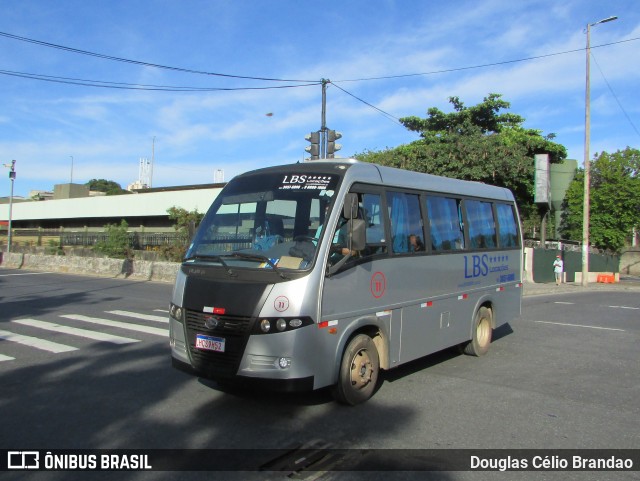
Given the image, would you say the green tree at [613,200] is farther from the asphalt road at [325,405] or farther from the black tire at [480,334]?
the black tire at [480,334]

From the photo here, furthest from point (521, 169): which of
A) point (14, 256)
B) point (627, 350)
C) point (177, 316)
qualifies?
point (14, 256)

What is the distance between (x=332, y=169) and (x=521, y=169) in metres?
24.8

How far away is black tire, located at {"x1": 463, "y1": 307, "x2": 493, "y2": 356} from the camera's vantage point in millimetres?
8250

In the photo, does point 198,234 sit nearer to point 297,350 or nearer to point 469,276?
point 297,350

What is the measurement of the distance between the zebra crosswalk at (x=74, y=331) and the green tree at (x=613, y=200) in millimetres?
30051

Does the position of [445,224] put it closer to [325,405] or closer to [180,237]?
[325,405]

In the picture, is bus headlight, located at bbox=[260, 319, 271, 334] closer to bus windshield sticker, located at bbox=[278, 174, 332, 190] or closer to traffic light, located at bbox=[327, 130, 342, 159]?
bus windshield sticker, located at bbox=[278, 174, 332, 190]

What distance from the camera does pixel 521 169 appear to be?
91.4ft

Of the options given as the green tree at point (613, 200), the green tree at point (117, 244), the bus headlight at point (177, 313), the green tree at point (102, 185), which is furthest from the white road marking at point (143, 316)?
the green tree at point (102, 185)

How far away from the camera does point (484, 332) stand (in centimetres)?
857

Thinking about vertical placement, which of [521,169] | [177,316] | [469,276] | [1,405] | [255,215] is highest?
[521,169]

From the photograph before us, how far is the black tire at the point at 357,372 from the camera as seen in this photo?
541 cm

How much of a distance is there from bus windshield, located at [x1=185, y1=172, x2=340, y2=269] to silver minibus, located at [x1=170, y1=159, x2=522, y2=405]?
0.01m

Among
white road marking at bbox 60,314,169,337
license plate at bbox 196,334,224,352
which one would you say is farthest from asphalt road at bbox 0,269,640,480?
license plate at bbox 196,334,224,352
